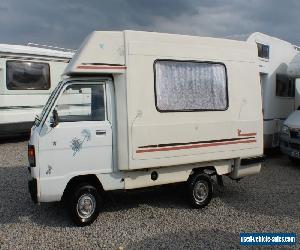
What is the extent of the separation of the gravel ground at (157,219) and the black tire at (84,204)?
0.47 feet

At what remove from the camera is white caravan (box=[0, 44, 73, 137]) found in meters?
11.7

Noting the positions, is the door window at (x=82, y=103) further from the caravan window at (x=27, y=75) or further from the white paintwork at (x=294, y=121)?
the caravan window at (x=27, y=75)

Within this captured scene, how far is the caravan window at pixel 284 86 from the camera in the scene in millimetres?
10975

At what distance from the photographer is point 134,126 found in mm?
5820

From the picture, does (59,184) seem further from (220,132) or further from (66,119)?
(220,132)

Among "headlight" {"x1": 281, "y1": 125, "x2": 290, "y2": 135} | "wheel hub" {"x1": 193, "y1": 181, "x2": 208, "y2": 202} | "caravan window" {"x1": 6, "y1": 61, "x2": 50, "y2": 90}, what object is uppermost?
"caravan window" {"x1": 6, "y1": 61, "x2": 50, "y2": 90}

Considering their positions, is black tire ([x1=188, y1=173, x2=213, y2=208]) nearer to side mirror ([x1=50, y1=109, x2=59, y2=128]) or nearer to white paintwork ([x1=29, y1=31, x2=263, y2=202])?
white paintwork ([x1=29, y1=31, x2=263, y2=202])

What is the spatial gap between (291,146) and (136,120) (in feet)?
18.4

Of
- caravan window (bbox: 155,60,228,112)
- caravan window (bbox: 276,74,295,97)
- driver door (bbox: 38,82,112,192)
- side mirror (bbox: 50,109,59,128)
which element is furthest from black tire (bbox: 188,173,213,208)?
caravan window (bbox: 276,74,295,97)

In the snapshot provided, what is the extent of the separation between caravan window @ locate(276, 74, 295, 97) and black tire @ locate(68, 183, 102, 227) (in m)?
7.12

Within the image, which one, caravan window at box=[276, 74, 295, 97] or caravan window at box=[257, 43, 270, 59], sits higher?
caravan window at box=[257, 43, 270, 59]

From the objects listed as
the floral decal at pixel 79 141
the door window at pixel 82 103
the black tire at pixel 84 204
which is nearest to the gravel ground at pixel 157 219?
the black tire at pixel 84 204

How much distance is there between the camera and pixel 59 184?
5.55 m

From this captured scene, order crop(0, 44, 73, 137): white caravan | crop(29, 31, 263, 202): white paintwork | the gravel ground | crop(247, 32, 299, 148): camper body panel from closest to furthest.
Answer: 1. the gravel ground
2. crop(29, 31, 263, 202): white paintwork
3. crop(247, 32, 299, 148): camper body panel
4. crop(0, 44, 73, 137): white caravan
